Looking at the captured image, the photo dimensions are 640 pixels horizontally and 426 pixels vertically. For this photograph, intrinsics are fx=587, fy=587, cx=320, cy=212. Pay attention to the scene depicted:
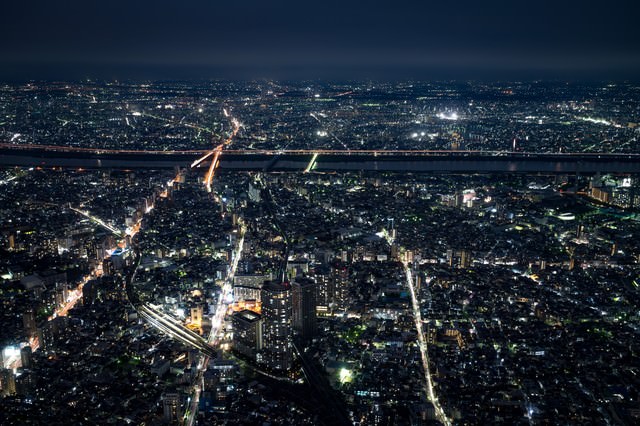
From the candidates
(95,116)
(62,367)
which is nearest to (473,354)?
(62,367)

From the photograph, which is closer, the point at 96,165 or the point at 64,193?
the point at 64,193

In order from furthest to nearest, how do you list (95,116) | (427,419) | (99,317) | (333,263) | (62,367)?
(95,116) < (333,263) < (99,317) < (62,367) < (427,419)

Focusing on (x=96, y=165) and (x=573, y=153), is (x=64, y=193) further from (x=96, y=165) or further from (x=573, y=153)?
(x=573, y=153)

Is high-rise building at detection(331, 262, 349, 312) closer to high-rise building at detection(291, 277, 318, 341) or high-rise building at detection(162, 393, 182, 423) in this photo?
high-rise building at detection(291, 277, 318, 341)

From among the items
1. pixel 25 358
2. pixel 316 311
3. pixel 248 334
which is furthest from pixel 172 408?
pixel 316 311

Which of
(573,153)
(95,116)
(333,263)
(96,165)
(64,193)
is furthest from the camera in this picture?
(95,116)

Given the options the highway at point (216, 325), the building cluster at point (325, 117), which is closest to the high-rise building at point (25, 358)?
the highway at point (216, 325)

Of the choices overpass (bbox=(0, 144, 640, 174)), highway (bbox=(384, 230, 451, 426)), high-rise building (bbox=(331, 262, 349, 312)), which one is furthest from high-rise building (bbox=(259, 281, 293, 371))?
overpass (bbox=(0, 144, 640, 174))
